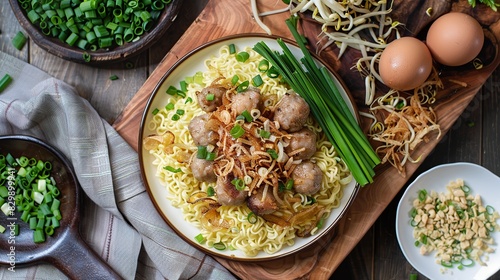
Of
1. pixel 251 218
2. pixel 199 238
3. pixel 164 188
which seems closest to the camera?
pixel 251 218

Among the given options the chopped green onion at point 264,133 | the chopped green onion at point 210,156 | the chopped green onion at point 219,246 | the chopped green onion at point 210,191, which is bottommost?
the chopped green onion at point 219,246

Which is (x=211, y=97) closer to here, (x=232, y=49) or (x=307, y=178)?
(x=232, y=49)

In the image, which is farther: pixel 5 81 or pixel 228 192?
pixel 5 81

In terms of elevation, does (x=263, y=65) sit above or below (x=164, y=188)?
above

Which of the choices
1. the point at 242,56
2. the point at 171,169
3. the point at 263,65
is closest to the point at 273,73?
the point at 263,65

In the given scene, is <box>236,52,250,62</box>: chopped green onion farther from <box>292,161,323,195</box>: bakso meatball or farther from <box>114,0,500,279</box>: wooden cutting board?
<box>292,161,323,195</box>: bakso meatball

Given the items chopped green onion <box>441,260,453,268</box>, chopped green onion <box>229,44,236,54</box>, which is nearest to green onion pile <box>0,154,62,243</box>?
chopped green onion <box>229,44,236,54</box>

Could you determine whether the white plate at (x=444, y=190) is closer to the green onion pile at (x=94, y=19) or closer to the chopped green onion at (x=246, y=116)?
the chopped green onion at (x=246, y=116)

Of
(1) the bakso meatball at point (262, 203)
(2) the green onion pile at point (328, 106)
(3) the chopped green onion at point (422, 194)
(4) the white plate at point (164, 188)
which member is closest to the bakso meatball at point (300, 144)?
(2) the green onion pile at point (328, 106)
